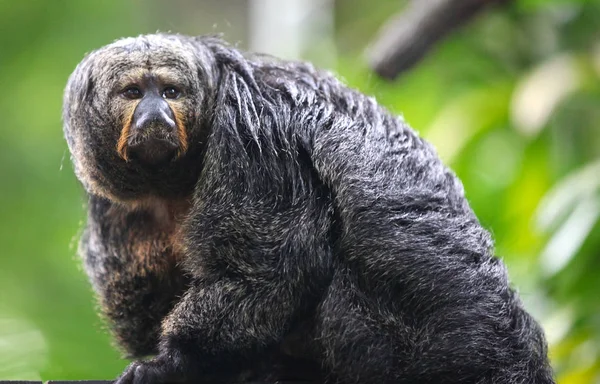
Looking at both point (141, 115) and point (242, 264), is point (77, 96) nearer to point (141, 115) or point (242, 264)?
point (141, 115)

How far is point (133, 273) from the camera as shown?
4.17m

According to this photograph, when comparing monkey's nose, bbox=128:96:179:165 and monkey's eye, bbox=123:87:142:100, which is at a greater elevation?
monkey's eye, bbox=123:87:142:100

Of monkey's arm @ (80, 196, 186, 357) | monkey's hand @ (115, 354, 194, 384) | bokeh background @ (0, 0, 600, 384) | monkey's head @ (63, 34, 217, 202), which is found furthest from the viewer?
bokeh background @ (0, 0, 600, 384)

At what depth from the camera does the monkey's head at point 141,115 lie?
3.64 m

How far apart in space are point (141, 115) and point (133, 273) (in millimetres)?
919

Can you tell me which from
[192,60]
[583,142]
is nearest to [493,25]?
[583,142]

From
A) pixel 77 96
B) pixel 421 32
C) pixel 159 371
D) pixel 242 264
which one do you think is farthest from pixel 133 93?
pixel 421 32

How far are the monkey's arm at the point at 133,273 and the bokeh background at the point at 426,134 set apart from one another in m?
0.51

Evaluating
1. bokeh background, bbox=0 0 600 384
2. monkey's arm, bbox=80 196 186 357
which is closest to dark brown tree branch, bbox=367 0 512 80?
bokeh background, bbox=0 0 600 384

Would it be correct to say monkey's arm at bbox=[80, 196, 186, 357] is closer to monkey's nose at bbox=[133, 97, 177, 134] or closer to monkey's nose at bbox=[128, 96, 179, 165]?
monkey's nose at bbox=[128, 96, 179, 165]

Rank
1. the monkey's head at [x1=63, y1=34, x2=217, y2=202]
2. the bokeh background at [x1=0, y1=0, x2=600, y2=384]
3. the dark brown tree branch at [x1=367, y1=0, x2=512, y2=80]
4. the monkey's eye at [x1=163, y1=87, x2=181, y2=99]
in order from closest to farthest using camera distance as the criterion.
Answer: the monkey's head at [x1=63, y1=34, x2=217, y2=202] < the monkey's eye at [x1=163, y1=87, x2=181, y2=99] < the bokeh background at [x1=0, y1=0, x2=600, y2=384] < the dark brown tree branch at [x1=367, y1=0, x2=512, y2=80]

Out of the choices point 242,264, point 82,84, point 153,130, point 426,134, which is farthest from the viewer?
point 426,134

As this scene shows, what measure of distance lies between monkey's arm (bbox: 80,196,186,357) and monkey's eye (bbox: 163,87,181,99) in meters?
0.69

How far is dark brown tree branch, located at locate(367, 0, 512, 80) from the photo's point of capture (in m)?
6.82
